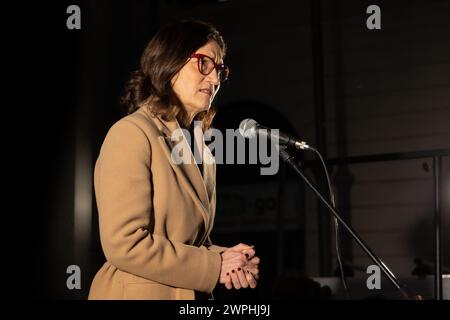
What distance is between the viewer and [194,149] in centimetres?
201

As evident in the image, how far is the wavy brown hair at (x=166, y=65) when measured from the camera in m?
1.89

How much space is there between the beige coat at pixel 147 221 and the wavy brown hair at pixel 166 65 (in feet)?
0.35

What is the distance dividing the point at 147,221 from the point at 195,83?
0.46 m

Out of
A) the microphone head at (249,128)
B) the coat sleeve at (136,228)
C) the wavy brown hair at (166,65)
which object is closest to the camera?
the coat sleeve at (136,228)

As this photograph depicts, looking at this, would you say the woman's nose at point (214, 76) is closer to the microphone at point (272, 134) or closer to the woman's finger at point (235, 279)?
the microphone at point (272, 134)

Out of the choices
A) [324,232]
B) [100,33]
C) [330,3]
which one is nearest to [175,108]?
[100,33]

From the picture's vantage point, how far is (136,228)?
64.4 inches

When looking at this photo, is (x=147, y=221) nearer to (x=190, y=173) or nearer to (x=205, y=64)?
(x=190, y=173)

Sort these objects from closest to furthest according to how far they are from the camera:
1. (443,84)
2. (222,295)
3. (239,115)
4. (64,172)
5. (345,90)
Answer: (64,172) → (222,295) → (443,84) → (345,90) → (239,115)

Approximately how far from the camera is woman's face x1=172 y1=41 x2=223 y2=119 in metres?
1.90

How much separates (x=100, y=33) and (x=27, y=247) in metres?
1.69

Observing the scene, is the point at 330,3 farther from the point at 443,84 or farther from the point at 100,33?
the point at 100,33

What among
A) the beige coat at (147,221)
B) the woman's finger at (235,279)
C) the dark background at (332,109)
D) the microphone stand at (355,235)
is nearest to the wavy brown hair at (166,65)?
the beige coat at (147,221)

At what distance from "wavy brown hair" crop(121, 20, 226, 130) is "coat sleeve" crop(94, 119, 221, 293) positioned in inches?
7.8
